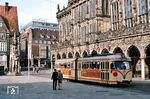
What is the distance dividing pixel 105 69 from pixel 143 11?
17.6 m

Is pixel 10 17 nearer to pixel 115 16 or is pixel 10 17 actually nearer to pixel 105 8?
pixel 105 8

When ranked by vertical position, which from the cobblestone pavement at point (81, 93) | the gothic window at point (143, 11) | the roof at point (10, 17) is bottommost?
the cobblestone pavement at point (81, 93)

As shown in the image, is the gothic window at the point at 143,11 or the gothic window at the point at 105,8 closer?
the gothic window at the point at 143,11

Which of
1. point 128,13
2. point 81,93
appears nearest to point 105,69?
point 81,93

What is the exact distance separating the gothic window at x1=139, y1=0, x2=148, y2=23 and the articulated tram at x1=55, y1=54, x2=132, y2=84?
42.3ft

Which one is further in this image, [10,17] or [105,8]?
[10,17]

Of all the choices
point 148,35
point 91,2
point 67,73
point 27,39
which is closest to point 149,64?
point 148,35

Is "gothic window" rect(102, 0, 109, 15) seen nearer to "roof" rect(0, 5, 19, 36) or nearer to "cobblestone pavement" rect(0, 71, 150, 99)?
A: "cobblestone pavement" rect(0, 71, 150, 99)

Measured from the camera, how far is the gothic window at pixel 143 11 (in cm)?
4403

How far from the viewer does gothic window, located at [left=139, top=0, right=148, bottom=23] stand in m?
44.0

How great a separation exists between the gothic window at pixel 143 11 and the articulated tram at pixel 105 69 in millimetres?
12894

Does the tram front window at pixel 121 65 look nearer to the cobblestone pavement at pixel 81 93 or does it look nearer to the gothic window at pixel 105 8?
the cobblestone pavement at pixel 81 93

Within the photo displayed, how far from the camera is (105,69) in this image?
2981cm

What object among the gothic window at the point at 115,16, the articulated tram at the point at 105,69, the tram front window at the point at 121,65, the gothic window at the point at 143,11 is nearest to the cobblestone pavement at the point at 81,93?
the articulated tram at the point at 105,69
